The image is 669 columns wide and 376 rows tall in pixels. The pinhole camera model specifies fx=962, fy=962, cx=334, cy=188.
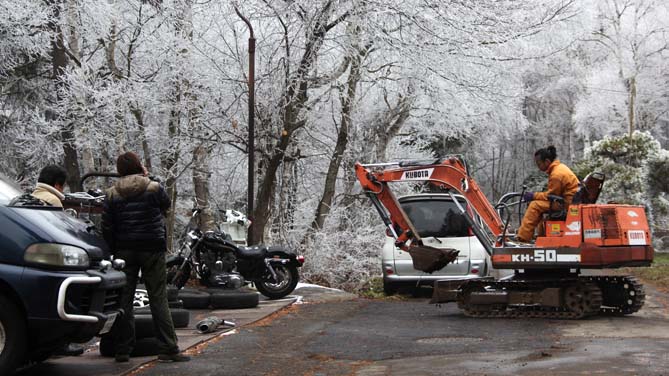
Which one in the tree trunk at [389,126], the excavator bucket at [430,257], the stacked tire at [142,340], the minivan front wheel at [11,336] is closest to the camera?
the minivan front wheel at [11,336]

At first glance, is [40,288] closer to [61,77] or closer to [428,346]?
[428,346]

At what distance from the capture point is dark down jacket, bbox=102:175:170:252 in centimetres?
871

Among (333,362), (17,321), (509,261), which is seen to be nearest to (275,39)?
(509,261)

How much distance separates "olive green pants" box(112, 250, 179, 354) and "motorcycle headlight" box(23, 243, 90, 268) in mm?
1206

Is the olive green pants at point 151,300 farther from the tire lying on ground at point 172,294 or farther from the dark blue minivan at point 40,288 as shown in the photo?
the tire lying on ground at point 172,294

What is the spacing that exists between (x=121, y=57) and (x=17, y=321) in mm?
17391

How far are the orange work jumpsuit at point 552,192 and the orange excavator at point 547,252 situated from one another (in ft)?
0.36

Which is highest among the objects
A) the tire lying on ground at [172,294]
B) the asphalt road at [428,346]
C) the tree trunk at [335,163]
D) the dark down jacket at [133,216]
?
the tree trunk at [335,163]

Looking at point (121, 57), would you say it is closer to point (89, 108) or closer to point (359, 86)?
point (89, 108)

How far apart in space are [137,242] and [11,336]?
5.70ft

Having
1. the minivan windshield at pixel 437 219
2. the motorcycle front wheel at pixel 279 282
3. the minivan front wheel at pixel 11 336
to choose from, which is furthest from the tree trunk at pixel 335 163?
the minivan front wheel at pixel 11 336

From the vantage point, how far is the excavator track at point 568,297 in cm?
1304

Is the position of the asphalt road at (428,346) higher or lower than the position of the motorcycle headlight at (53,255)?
lower

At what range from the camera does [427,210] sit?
1662cm
